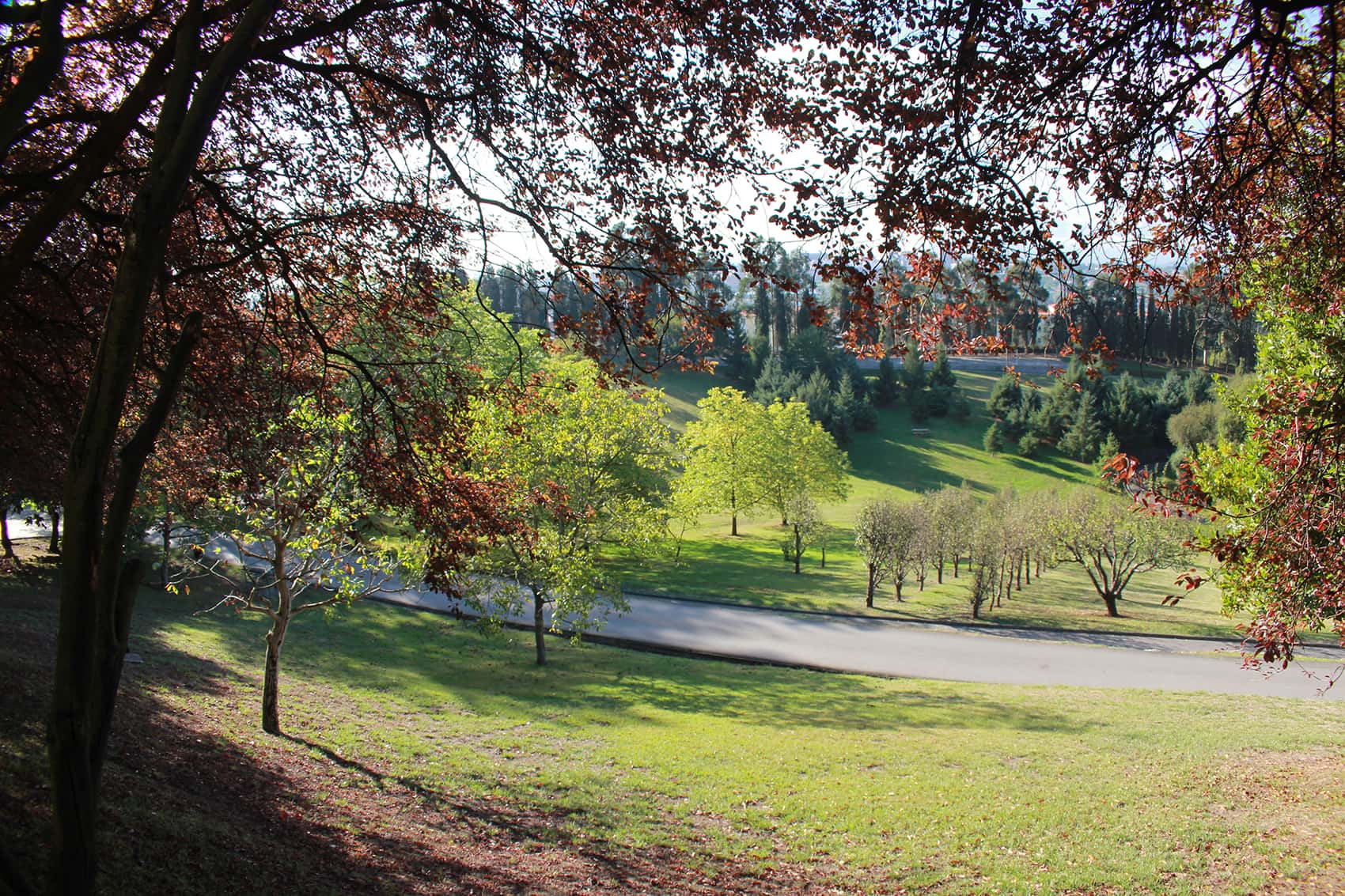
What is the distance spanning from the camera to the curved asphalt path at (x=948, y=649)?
63.3 feet

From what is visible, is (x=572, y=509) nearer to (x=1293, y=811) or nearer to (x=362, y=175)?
(x=362, y=175)

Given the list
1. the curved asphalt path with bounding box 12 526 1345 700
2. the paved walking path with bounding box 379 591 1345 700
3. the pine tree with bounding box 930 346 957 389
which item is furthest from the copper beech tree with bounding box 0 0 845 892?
the pine tree with bounding box 930 346 957 389

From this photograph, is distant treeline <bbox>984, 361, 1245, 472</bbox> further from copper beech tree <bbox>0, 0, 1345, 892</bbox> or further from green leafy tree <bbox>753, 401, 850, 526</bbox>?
copper beech tree <bbox>0, 0, 1345, 892</bbox>

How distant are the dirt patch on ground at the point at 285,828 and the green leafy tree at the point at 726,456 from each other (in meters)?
28.6

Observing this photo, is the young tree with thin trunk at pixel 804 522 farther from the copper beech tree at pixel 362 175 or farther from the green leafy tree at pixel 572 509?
the copper beech tree at pixel 362 175

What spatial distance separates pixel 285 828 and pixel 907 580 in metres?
31.2

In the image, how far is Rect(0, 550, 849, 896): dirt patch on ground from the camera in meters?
5.46

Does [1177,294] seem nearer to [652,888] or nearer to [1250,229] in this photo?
[1250,229]

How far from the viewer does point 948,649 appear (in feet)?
71.4

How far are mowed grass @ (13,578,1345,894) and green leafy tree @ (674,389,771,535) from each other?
20.7m

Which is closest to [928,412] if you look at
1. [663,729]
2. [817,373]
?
[817,373]

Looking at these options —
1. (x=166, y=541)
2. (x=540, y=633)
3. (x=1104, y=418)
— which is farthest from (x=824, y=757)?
(x=1104, y=418)

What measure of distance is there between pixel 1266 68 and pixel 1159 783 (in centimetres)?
1002

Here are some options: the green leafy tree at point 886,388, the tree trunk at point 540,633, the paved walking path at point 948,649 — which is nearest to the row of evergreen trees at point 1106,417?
the green leafy tree at point 886,388
